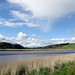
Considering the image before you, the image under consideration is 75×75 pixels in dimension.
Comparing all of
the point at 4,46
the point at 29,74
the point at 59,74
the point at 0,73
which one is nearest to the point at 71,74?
the point at 59,74

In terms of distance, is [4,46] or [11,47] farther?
[11,47]

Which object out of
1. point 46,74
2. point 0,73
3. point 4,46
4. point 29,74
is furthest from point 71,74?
point 4,46

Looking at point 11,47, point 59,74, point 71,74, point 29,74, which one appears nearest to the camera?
point 71,74

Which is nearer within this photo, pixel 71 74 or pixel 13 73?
pixel 71 74

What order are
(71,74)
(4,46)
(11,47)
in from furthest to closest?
(11,47), (4,46), (71,74)

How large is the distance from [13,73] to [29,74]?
1.24 meters

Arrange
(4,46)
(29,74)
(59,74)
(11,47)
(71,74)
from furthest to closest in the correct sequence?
1. (11,47)
2. (4,46)
3. (29,74)
4. (59,74)
5. (71,74)

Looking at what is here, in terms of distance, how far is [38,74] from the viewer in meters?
9.06

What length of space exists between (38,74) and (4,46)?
10004cm

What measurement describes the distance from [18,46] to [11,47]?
24.3 ft

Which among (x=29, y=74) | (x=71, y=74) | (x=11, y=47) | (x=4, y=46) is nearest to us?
(x=71, y=74)

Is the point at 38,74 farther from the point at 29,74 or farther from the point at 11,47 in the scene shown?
the point at 11,47

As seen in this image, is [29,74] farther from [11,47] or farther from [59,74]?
[11,47]

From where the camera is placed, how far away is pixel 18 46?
116m
